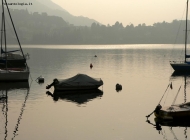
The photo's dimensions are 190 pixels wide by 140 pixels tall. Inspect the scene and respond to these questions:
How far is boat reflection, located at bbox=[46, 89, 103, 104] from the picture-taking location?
53.6m

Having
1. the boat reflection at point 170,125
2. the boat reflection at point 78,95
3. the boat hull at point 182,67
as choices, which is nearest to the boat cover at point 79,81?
the boat reflection at point 78,95

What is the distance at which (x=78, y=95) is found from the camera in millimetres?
57156

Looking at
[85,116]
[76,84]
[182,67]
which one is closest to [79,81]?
[76,84]

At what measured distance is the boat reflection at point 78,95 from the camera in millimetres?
53594

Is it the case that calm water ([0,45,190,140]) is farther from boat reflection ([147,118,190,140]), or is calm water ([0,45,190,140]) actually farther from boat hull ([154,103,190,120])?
boat hull ([154,103,190,120])

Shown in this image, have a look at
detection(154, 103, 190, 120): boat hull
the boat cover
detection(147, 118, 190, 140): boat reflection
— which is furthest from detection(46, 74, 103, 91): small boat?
detection(154, 103, 190, 120): boat hull

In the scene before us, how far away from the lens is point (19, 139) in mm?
33219

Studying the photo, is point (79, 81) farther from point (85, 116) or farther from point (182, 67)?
point (182, 67)

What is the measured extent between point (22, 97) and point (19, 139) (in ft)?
73.4

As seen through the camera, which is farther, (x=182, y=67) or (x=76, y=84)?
(x=182, y=67)

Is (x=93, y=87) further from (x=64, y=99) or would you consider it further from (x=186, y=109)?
(x=186, y=109)

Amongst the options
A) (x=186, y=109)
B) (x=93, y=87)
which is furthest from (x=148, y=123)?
(x=93, y=87)

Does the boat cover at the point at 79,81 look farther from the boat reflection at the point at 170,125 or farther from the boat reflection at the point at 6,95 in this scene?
the boat reflection at the point at 170,125

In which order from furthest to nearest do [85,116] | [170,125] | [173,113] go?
[85,116] → [173,113] → [170,125]
